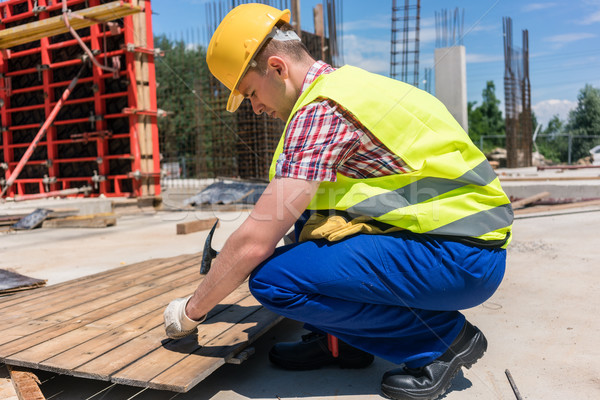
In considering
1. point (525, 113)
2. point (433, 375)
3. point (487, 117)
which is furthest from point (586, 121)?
point (433, 375)

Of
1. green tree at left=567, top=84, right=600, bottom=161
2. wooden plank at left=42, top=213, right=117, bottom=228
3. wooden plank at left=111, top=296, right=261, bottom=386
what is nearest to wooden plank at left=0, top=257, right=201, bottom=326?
wooden plank at left=111, top=296, right=261, bottom=386

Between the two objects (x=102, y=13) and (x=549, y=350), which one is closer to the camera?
(x=549, y=350)

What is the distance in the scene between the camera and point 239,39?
1.62m

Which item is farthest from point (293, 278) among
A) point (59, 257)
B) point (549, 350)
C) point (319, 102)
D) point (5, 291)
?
point (59, 257)

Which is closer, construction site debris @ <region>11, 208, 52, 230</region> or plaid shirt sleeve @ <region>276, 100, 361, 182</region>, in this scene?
plaid shirt sleeve @ <region>276, 100, 361, 182</region>

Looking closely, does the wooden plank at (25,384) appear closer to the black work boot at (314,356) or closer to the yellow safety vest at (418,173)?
the black work boot at (314,356)

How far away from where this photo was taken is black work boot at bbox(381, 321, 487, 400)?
1568 millimetres

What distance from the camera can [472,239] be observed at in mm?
1546

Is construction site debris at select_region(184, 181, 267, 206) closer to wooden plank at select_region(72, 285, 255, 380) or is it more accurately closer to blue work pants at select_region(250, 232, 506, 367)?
wooden plank at select_region(72, 285, 255, 380)

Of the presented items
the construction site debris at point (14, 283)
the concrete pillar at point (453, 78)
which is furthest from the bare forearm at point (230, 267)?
the concrete pillar at point (453, 78)

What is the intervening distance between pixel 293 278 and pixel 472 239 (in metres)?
0.56

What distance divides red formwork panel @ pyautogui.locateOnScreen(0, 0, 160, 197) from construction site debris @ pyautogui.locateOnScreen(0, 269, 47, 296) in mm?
5978

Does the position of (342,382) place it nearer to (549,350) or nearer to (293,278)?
(293,278)

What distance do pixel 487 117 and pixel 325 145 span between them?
4690cm
